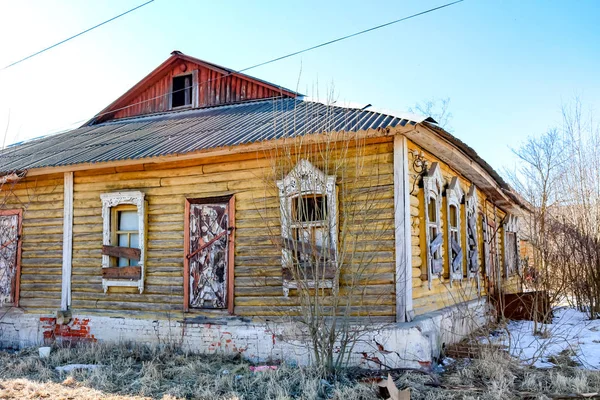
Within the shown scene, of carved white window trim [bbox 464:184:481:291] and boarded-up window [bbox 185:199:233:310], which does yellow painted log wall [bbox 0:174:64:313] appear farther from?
carved white window trim [bbox 464:184:481:291]

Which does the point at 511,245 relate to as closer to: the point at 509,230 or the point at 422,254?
the point at 509,230

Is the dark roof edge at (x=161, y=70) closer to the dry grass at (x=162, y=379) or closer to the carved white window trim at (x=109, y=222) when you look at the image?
the carved white window trim at (x=109, y=222)

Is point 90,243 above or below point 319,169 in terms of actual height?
below

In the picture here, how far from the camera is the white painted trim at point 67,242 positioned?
Result: 947 centimetres

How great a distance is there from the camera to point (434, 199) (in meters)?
8.86

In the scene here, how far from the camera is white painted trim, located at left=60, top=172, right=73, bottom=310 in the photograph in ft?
31.1

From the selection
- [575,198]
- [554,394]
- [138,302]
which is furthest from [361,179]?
[575,198]

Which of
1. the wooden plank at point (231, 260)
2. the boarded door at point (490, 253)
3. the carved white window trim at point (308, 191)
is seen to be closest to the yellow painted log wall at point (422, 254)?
the carved white window trim at point (308, 191)

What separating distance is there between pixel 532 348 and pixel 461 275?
6.55 feet

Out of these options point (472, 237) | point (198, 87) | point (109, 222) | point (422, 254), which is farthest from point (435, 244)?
point (198, 87)

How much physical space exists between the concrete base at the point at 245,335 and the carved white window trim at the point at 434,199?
31.1 inches

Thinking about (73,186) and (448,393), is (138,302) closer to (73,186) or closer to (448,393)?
(73,186)

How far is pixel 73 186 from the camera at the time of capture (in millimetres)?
9578

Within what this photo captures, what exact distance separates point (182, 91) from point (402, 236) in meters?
7.81
